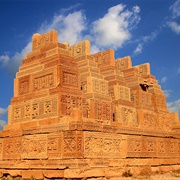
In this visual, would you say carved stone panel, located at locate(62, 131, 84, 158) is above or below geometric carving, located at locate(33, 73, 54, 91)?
below

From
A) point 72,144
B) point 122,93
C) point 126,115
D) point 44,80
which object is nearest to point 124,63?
point 122,93

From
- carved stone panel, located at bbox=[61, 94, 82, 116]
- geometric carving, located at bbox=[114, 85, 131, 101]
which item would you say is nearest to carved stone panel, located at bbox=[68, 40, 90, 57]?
geometric carving, located at bbox=[114, 85, 131, 101]

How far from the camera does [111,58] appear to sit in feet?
72.8

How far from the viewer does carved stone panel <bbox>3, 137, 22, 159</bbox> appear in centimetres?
1595

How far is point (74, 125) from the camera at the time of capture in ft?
44.8

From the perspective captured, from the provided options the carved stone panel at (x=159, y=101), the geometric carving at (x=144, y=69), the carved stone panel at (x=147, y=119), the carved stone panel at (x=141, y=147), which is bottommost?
the carved stone panel at (x=141, y=147)

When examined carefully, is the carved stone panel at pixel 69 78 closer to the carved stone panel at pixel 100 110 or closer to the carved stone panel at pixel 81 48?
the carved stone panel at pixel 100 110


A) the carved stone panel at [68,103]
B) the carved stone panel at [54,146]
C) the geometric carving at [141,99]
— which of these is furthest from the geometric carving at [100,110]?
the geometric carving at [141,99]

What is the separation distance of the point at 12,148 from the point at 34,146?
194 cm

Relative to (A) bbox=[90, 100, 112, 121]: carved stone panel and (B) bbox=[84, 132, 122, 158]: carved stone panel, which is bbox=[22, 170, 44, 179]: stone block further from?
(A) bbox=[90, 100, 112, 121]: carved stone panel

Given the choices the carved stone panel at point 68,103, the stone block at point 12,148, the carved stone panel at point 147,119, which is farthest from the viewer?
the carved stone panel at point 147,119

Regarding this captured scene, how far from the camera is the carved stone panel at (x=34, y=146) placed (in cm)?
1466

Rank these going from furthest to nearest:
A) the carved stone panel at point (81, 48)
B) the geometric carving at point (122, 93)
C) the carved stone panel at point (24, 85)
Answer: the carved stone panel at point (81, 48), the geometric carving at point (122, 93), the carved stone panel at point (24, 85)

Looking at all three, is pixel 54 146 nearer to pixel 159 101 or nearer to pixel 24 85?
pixel 24 85
